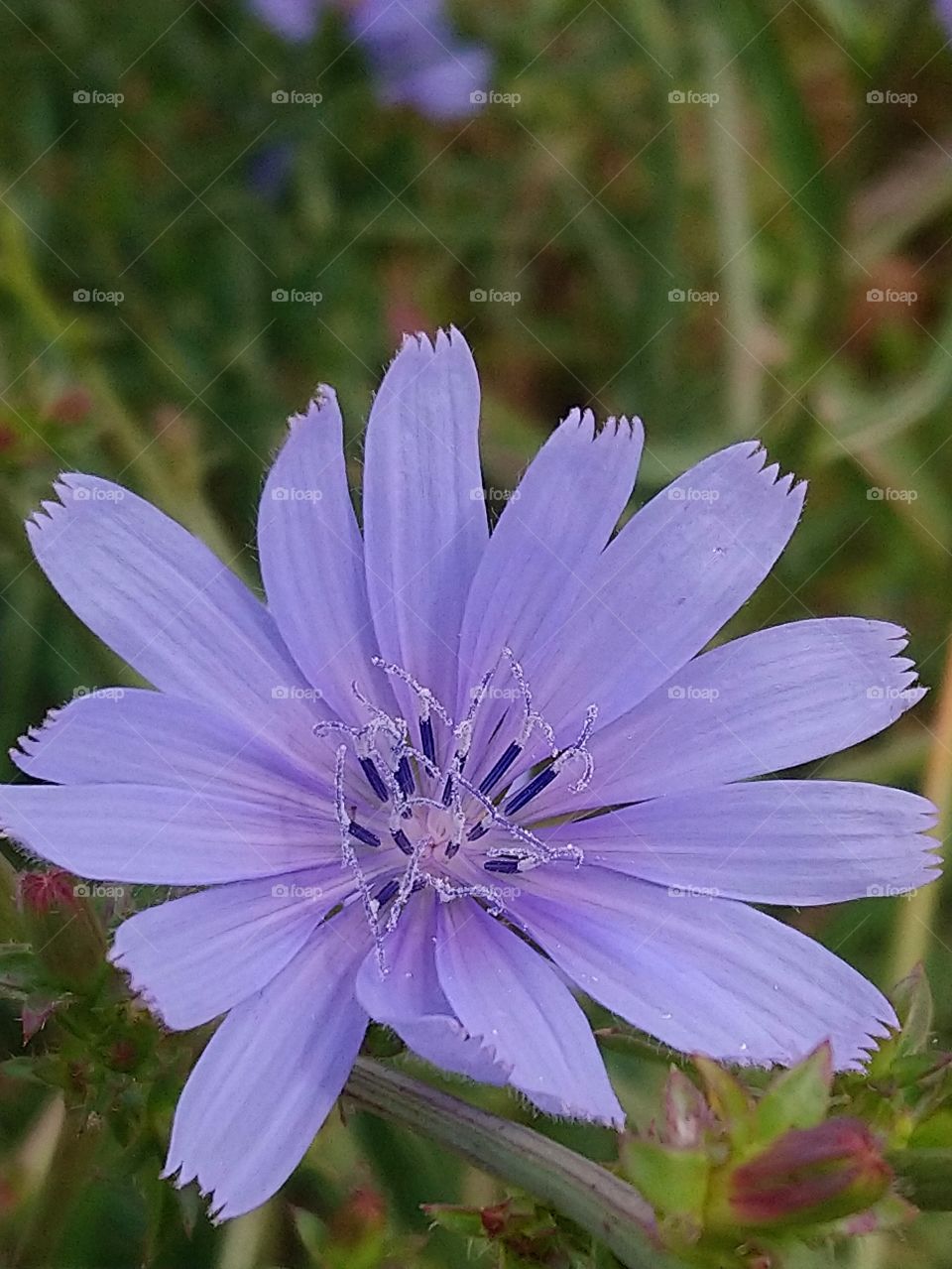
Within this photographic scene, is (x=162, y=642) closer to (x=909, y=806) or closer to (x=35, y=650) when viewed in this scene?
(x=909, y=806)

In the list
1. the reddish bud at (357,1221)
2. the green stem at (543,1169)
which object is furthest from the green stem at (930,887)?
the green stem at (543,1169)

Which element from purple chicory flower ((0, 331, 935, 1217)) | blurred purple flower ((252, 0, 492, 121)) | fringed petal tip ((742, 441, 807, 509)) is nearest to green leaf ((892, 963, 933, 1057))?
purple chicory flower ((0, 331, 935, 1217))

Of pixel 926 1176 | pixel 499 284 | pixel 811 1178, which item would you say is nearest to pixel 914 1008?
pixel 926 1176

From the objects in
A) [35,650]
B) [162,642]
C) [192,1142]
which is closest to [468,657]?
[162,642]

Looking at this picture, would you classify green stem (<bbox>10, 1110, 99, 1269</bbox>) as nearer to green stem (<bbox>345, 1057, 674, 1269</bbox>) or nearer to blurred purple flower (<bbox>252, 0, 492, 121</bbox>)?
green stem (<bbox>345, 1057, 674, 1269</bbox>)

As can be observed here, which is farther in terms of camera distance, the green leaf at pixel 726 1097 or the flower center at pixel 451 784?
the flower center at pixel 451 784

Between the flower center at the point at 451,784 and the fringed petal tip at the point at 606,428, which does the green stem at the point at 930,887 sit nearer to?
the flower center at the point at 451,784
